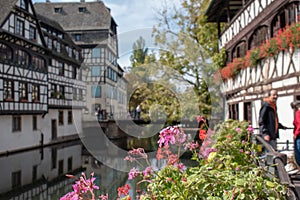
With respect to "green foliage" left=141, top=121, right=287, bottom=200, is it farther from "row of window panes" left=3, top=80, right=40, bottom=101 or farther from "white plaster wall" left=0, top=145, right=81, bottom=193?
"row of window panes" left=3, top=80, right=40, bottom=101

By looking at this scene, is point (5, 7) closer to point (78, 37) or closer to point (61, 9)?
point (78, 37)

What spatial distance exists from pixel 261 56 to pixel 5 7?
41.6 feet

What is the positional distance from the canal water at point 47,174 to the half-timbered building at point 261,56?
3.19m

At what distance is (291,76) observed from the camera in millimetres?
8164

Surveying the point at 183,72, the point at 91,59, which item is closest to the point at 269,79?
the point at 183,72

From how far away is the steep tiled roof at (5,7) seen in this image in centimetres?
1699

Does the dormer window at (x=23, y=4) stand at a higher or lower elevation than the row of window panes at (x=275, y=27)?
higher

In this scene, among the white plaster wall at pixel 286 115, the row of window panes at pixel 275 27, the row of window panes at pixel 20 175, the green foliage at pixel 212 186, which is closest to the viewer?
the green foliage at pixel 212 186

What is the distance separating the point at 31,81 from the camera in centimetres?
1966

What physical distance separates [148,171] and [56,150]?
19.4 metres

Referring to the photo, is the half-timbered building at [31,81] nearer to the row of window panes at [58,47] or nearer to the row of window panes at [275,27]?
the row of window panes at [58,47]

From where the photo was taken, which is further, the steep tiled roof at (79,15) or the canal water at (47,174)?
the steep tiled roof at (79,15)

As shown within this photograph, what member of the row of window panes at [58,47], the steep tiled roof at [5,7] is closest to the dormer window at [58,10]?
the row of window panes at [58,47]

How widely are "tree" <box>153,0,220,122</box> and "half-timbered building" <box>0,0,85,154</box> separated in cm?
675
